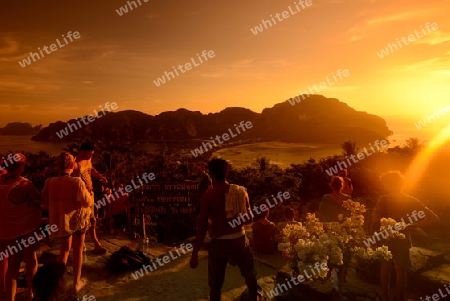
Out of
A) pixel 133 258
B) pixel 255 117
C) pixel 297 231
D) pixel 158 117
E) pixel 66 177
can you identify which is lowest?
pixel 297 231

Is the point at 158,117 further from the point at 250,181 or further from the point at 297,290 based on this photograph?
the point at 297,290

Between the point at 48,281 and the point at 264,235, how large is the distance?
16.2ft

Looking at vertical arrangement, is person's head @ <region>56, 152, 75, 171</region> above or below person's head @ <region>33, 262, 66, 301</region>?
above

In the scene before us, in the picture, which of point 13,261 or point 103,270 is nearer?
point 13,261

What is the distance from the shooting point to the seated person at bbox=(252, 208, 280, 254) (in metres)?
6.39

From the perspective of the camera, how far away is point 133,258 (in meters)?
5.56

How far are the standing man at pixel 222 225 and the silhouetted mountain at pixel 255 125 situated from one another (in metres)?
97.7

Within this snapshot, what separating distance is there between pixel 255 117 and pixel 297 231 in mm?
175195

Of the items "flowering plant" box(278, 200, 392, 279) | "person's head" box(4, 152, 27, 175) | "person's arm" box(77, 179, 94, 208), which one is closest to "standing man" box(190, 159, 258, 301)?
"flowering plant" box(278, 200, 392, 279)

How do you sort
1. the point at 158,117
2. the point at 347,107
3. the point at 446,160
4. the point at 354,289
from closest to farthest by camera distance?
the point at 354,289 < the point at 446,160 < the point at 158,117 < the point at 347,107

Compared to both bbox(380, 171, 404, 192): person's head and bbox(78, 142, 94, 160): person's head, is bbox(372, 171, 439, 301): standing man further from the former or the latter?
bbox(78, 142, 94, 160): person's head

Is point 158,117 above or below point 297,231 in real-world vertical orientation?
above

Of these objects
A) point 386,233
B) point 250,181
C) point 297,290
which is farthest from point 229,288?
point 250,181

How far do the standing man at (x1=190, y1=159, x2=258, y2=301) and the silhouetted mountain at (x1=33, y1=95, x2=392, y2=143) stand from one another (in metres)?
97.7
